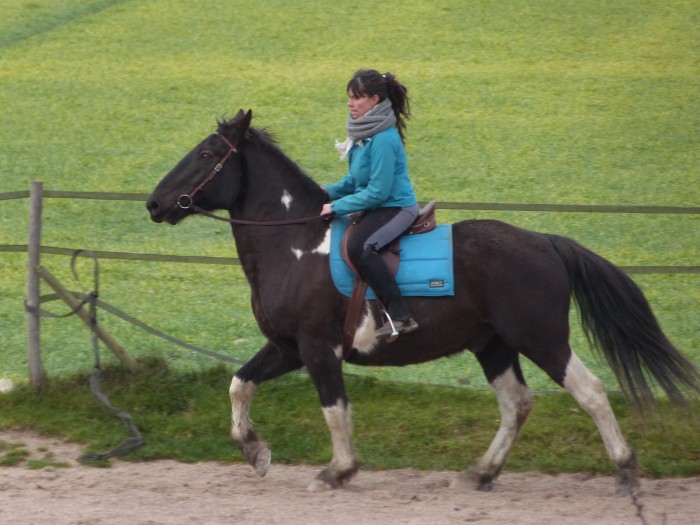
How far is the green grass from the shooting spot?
22.1 feet

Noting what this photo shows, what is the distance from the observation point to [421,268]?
5.90 metres

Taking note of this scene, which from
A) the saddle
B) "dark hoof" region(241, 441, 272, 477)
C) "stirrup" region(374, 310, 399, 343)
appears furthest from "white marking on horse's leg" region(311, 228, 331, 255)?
"dark hoof" region(241, 441, 272, 477)

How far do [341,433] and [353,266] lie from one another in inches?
38.6

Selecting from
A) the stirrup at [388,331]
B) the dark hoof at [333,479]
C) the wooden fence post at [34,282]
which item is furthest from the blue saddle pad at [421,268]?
the wooden fence post at [34,282]

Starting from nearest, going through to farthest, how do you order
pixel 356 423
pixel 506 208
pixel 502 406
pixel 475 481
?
pixel 475 481
pixel 502 406
pixel 356 423
pixel 506 208

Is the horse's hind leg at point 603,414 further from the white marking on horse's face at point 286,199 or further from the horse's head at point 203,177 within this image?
the horse's head at point 203,177

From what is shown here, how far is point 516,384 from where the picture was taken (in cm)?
627

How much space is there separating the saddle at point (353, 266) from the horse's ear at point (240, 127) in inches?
32.1

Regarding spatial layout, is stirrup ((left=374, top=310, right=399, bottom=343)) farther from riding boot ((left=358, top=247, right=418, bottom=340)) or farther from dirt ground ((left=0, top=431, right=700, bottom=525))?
dirt ground ((left=0, top=431, right=700, bottom=525))

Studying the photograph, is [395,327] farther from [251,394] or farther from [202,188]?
[202,188]

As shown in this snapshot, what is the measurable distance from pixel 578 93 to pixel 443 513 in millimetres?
12404

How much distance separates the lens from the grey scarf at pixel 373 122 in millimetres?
5844

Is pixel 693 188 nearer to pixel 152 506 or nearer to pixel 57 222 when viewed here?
pixel 57 222

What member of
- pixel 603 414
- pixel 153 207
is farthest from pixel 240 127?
pixel 603 414
